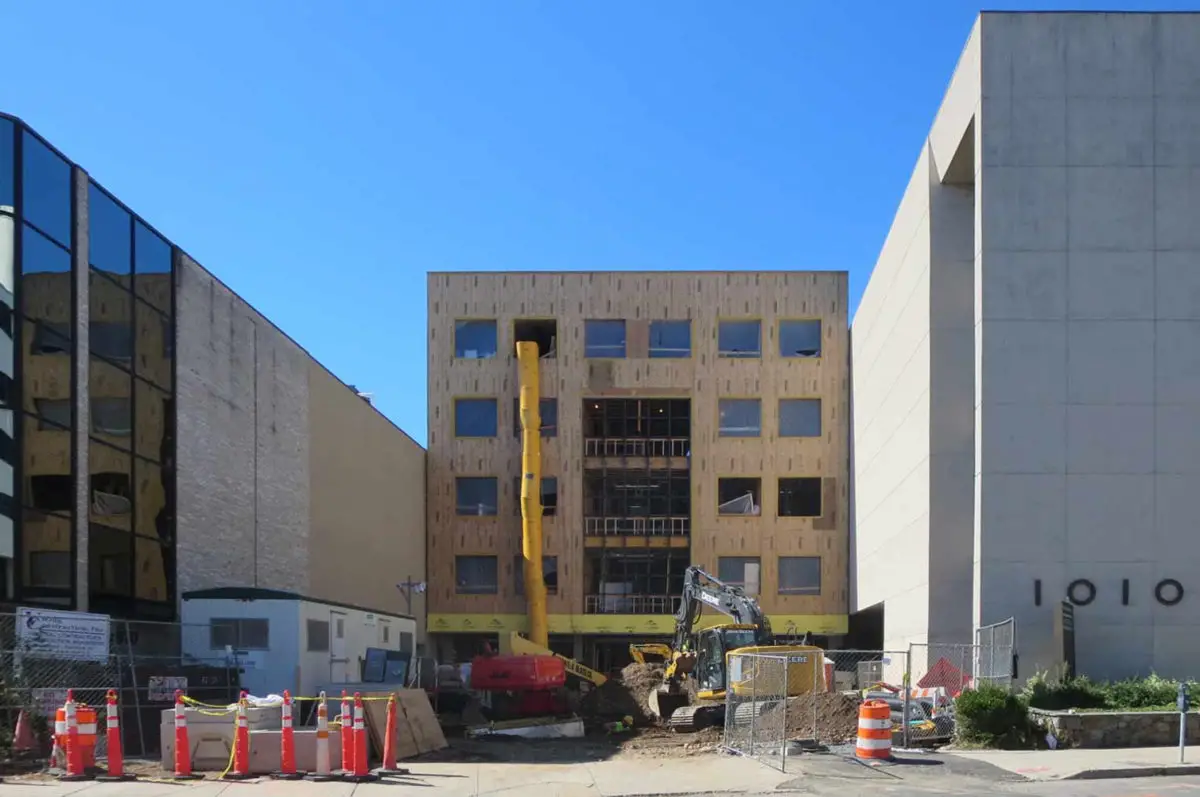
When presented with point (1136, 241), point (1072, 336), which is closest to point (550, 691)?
point (1072, 336)

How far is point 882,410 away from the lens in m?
40.0

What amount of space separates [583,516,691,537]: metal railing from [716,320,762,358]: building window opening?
733 cm

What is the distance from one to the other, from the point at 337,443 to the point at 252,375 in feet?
23.3

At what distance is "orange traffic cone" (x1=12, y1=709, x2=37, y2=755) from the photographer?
Result: 57.9 ft

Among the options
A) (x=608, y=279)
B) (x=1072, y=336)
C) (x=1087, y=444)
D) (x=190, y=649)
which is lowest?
(x=190, y=649)

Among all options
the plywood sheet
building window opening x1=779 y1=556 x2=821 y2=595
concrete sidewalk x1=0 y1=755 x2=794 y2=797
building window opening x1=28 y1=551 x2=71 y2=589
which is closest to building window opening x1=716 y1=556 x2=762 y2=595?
building window opening x1=779 y1=556 x2=821 y2=595

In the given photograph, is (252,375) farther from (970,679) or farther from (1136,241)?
(1136,241)

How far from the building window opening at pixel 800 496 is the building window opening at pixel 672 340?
22.6ft

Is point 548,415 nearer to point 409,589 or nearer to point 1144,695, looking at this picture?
point 409,589

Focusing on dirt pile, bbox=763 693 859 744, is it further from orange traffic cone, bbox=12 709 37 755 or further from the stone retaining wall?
orange traffic cone, bbox=12 709 37 755

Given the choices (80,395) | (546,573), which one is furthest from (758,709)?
(546,573)

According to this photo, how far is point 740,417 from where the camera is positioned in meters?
51.1

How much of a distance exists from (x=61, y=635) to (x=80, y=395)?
553cm

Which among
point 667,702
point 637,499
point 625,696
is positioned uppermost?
point 637,499
